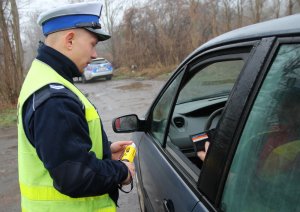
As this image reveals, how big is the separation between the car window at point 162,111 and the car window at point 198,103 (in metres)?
0.09

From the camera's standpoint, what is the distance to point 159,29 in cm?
2434

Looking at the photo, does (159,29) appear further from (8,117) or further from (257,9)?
(8,117)

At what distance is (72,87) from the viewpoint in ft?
5.74

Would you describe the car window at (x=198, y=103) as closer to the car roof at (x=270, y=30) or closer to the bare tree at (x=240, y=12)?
the car roof at (x=270, y=30)

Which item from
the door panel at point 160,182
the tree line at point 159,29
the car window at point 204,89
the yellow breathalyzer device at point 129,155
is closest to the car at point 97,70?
the tree line at point 159,29

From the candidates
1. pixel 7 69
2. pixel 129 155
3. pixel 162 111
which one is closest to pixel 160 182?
pixel 129 155

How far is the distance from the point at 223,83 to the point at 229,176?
216 cm

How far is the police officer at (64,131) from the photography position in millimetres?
1542

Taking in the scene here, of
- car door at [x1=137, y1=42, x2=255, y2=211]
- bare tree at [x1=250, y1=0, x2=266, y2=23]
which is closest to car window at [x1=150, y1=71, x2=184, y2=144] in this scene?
car door at [x1=137, y1=42, x2=255, y2=211]

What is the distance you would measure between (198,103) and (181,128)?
50 cm

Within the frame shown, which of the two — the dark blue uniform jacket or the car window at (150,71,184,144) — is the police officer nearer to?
the dark blue uniform jacket

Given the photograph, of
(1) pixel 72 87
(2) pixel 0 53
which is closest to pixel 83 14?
(1) pixel 72 87

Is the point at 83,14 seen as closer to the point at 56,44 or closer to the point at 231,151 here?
the point at 56,44

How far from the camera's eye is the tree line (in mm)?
14031
